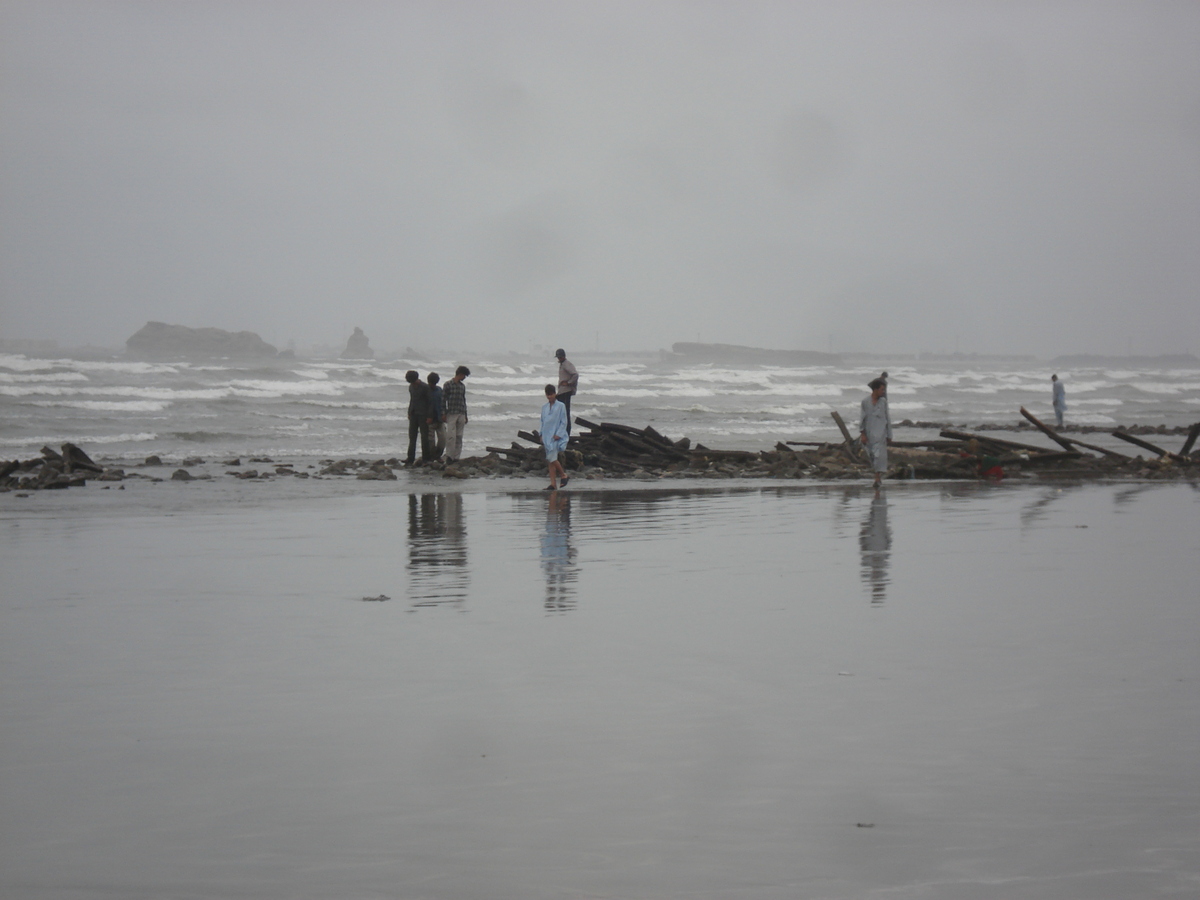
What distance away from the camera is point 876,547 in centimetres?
1098

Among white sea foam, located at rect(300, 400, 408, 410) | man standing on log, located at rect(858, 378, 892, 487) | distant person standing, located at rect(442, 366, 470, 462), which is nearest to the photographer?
man standing on log, located at rect(858, 378, 892, 487)

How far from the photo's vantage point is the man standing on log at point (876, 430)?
1727 cm

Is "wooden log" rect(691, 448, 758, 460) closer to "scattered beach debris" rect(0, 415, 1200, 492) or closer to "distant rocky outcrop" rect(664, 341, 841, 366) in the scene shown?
"scattered beach debris" rect(0, 415, 1200, 492)

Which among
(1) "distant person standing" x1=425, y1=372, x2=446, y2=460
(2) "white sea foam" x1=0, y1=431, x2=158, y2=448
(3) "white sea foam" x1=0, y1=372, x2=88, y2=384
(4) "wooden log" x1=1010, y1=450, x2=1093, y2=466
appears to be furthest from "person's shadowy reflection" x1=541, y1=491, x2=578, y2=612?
(3) "white sea foam" x1=0, y1=372, x2=88, y2=384

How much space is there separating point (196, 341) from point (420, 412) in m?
97.3

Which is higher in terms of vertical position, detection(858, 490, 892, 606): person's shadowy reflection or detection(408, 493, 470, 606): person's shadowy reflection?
detection(858, 490, 892, 606): person's shadowy reflection

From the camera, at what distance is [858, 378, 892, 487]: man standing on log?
17.3 metres

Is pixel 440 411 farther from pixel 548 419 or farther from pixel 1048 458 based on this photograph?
pixel 1048 458

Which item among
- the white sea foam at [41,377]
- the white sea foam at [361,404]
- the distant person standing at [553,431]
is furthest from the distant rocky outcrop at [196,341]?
the distant person standing at [553,431]

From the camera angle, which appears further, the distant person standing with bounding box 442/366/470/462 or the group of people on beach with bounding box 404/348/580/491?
the distant person standing with bounding box 442/366/470/462

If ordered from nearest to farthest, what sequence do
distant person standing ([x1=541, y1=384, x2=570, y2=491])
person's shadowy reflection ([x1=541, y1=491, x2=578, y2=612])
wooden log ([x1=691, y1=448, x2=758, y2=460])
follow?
person's shadowy reflection ([x1=541, y1=491, x2=578, y2=612])
distant person standing ([x1=541, y1=384, x2=570, y2=491])
wooden log ([x1=691, y1=448, x2=758, y2=460])

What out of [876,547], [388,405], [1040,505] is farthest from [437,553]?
[388,405]

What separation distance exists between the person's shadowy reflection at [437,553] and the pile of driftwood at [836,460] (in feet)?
17.1

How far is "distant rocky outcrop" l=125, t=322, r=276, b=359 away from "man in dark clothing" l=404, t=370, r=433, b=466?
90.3 metres
